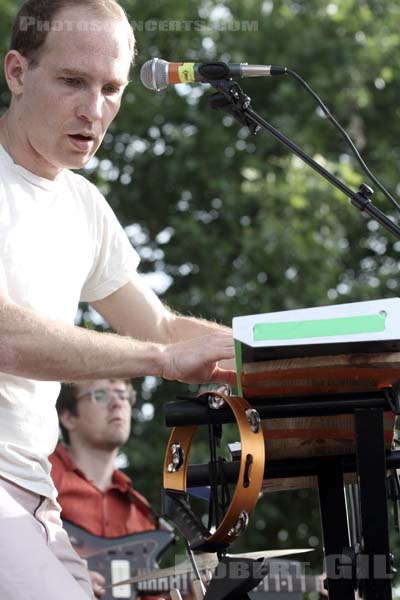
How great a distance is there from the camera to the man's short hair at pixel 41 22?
112 inches

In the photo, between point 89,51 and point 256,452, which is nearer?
point 256,452

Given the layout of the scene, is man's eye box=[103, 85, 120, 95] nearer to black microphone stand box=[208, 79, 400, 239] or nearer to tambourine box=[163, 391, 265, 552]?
black microphone stand box=[208, 79, 400, 239]

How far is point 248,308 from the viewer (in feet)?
32.9

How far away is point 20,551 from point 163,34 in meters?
9.34

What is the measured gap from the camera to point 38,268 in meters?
2.69

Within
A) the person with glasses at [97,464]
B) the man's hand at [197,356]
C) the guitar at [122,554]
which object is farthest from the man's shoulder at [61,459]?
the man's hand at [197,356]

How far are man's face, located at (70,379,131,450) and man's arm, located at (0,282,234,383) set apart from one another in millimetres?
4133

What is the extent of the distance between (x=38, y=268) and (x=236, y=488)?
806 mm

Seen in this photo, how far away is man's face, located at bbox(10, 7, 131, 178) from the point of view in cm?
279

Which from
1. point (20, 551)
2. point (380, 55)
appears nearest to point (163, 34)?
point (380, 55)

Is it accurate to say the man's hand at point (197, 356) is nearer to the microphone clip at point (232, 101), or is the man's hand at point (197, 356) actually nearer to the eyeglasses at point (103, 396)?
the microphone clip at point (232, 101)

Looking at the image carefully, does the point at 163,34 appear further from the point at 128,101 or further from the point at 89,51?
the point at 89,51

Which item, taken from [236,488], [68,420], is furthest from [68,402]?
[236,488]

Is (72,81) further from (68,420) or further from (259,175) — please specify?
(259,175)
